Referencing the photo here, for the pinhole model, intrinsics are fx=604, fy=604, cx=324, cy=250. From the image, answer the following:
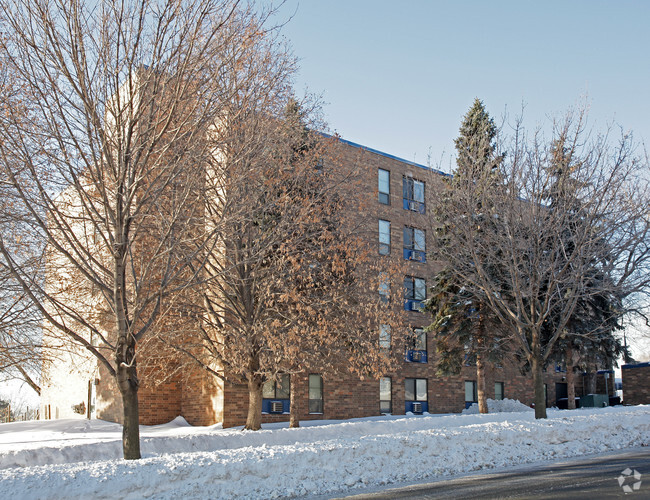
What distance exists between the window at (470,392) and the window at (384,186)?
10.3 m

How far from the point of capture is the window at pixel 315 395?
2456 cm

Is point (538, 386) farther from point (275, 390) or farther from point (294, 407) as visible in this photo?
point (275, 390)

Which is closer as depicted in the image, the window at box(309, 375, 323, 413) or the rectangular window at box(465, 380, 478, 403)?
the window at box(309, 375, 323, 413)

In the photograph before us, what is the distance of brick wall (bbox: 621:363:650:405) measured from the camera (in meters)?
35.7

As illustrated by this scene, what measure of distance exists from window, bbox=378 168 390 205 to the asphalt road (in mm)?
19584

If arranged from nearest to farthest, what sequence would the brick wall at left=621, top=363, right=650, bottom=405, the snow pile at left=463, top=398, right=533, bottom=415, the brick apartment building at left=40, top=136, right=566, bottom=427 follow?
the brick apartment building at left=40, top=136, right=566, bottom=427
the snow pile at left=463, top=398, right=533, bottom=415
the brick wall at left=621, top=363, right=650, bottom=405

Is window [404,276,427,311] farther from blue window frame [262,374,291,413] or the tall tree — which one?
blue window frame [262,374,291,413]

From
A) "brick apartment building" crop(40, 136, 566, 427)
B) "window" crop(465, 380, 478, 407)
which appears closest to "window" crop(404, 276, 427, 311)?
"brick apartment building" crop(40, 136, 566, 427)

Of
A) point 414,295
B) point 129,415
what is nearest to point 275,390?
point 414,295

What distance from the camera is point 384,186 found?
2973 cm

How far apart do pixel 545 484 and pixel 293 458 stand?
3.81 metres

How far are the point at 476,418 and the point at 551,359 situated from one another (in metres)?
6.17

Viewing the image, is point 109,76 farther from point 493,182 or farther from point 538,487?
point 493,182

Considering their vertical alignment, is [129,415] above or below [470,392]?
above
